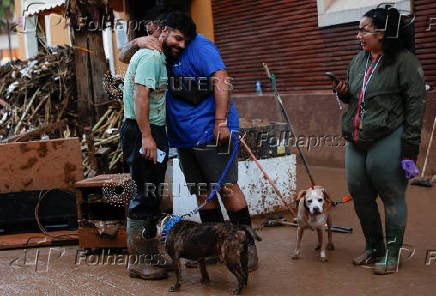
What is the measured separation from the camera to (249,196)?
21.9 feet

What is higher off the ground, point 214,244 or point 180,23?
point 180,23

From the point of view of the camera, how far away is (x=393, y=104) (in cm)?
444

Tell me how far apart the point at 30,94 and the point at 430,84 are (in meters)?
6.24

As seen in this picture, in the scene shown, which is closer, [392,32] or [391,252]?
[392,32]

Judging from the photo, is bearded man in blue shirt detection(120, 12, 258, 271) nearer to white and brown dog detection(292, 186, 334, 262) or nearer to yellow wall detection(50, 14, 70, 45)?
white and brown dog detection(292, 186, 334, 262)

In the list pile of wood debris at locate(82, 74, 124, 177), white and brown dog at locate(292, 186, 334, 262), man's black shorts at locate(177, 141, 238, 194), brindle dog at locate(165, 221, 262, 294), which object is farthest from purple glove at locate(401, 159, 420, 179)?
pile of wood debris at locate(82, 74, 124, 177)

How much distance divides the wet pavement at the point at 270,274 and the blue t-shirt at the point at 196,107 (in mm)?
1235

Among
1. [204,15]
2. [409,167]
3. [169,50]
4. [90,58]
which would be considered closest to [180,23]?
[169,50]

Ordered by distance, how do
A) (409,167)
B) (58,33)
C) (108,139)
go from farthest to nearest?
(58,33)
(108,139)
(409,167)

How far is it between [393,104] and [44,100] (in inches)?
226

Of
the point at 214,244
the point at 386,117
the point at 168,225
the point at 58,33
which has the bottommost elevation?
the point at 214,244

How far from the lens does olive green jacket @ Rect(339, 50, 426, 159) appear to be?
433 centimetres

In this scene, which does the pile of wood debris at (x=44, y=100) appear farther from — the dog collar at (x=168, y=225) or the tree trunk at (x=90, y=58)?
the dog collar at (x=168, y=225)

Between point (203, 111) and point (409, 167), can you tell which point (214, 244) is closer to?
point (203, 111)
